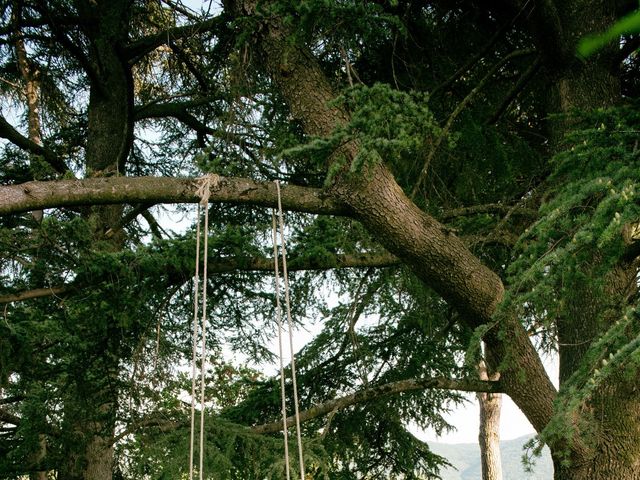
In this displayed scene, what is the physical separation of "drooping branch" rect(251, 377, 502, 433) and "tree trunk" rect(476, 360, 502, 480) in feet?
14.4

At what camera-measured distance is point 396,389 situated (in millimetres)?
4480

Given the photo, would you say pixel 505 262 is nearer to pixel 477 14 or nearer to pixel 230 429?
pixel 477 14

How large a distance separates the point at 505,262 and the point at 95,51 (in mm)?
3700

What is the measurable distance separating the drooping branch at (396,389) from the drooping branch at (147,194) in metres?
1.32

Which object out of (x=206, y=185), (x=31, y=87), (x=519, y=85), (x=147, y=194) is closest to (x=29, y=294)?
(x=147, y=194)

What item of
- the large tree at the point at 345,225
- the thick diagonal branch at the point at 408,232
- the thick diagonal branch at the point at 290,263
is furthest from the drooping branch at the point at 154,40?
the thick diagonal branch at the point at 290,263

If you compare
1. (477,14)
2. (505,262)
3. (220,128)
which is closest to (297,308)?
(505,262)

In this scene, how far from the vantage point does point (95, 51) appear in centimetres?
613

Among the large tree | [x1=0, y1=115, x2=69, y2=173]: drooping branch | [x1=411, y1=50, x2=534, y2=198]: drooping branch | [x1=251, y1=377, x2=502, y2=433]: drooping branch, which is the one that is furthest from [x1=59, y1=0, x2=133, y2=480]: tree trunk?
[x1=411, y1=50, x2=534, y2=198]: drooping branch

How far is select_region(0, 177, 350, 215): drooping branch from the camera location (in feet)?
10.1

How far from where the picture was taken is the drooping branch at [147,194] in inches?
121

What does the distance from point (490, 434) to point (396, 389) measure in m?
5.10

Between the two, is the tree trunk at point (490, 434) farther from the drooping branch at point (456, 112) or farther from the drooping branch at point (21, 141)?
the drooping branch at point (21, 141)

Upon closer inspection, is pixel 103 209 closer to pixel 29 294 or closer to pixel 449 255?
pixel 29 294
